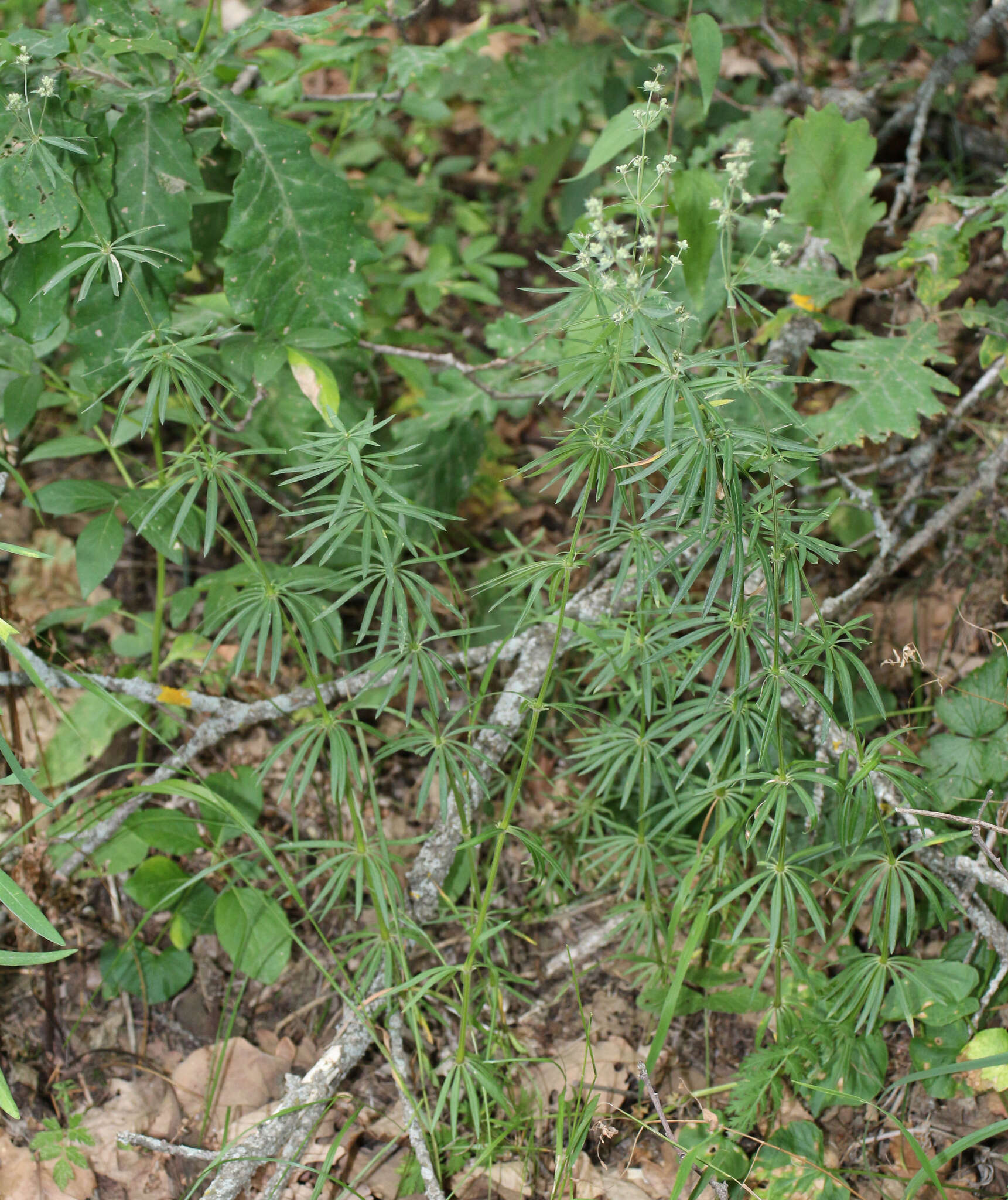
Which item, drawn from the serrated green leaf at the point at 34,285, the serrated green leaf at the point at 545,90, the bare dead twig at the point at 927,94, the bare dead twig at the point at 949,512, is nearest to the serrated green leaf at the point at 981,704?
the bare dead twig at the point at 949,512

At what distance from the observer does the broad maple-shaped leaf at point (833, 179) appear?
2537 millimetres

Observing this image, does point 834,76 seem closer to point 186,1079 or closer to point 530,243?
point 530,243

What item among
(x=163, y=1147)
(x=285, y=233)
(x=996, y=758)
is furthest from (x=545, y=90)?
(x=163, y=1147)

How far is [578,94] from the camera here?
3381mm

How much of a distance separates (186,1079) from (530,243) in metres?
3.05

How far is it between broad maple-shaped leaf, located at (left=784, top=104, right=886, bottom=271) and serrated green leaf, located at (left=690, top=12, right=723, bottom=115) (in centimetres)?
40

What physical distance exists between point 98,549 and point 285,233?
87cm

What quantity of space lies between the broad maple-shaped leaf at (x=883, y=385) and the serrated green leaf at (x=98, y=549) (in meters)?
1.69

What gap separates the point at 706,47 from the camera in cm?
225

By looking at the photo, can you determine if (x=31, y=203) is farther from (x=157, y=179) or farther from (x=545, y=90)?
(x=545, y=90)

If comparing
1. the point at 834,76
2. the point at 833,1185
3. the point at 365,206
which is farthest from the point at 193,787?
the point at 834,76

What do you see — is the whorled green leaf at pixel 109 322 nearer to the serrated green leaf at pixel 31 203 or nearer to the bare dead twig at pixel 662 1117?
the serrated green leaf at pixel 31 203

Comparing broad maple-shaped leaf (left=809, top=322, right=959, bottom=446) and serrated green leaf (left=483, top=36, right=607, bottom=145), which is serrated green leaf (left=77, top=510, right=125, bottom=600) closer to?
broad maple-shaped leaf (left=809, top=322, right=959, bottom=446)

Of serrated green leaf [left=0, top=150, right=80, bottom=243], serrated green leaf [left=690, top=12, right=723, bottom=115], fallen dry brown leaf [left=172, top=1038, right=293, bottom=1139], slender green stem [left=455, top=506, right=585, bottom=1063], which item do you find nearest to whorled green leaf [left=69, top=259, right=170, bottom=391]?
serrated green leaf [left=0, top=150, right=80, bottom=243]
